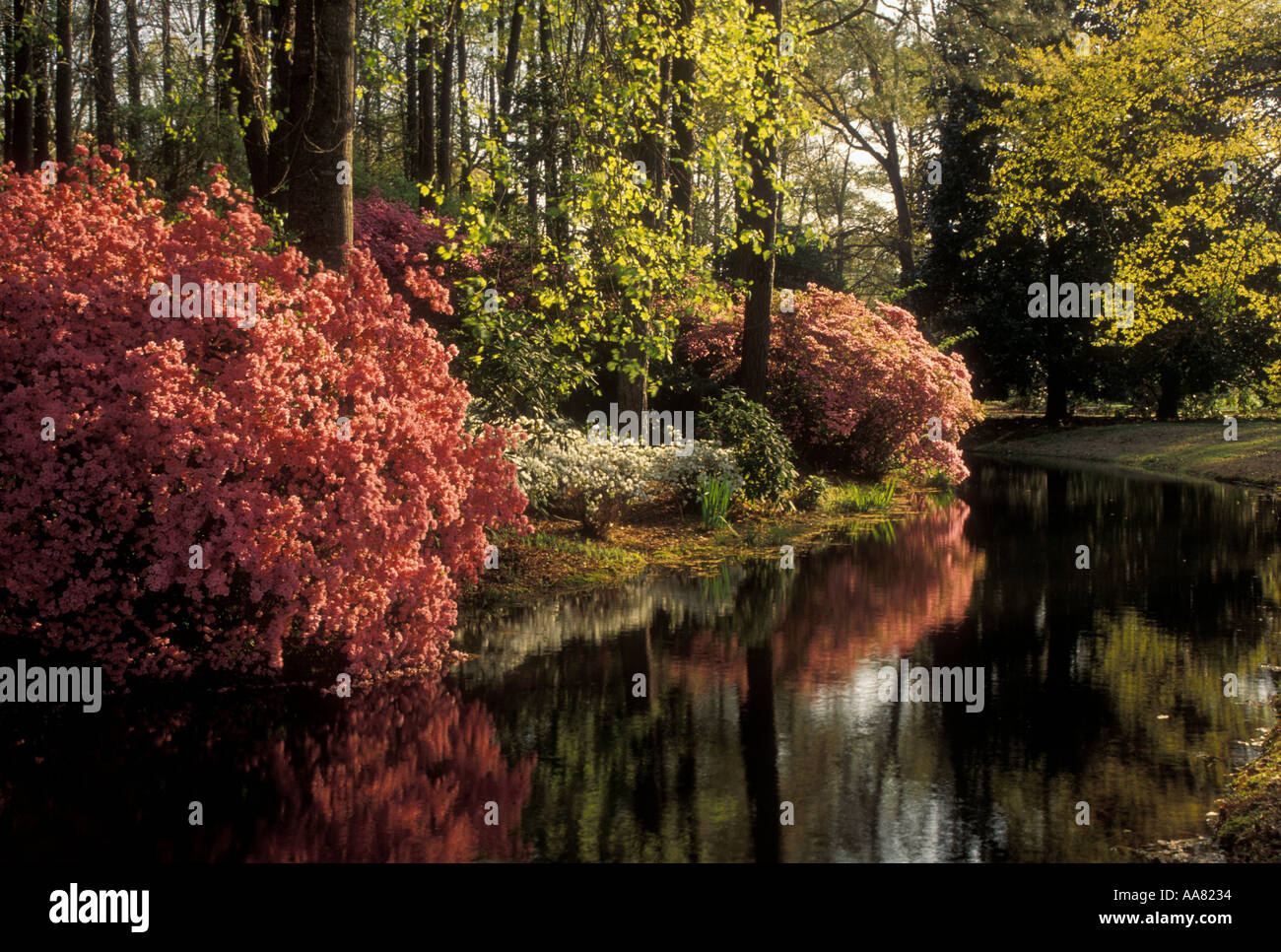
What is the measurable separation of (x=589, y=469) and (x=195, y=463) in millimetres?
6668

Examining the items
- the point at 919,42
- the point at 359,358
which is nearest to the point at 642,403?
the point at 359,358

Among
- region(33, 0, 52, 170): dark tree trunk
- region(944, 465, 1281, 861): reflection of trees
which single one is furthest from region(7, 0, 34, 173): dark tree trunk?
region(944, 465, 1281, 861): reflection of trees

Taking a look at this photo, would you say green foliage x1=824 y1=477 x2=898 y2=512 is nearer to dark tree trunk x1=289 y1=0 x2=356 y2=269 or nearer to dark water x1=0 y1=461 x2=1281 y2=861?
dark water x1=0 y1=461 x2=1281 y2=861

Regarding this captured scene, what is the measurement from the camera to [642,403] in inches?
711

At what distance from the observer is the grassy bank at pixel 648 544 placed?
1186 cm

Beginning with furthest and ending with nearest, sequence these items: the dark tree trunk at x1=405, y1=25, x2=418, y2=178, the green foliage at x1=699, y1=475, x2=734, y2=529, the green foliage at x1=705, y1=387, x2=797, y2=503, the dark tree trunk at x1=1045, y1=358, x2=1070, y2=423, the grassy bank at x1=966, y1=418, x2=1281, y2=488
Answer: the dark tree trunk at x1=1045, y1=358, x2=1070, y2=423, the dark tree trunk at x1=405, y1=25, x2=418, y2=178, the grassy bank at x1=966, y1=418, x2=1281, y2=488, the green foliage at x1=705, y1=387, x2=797, y2=503, the green foliage at x1=699, y1=475, x2=734, y2=529

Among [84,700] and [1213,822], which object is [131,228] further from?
[1213,822]

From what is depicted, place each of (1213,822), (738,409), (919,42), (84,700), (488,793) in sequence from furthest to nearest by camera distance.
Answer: (919,42) < (738,409) < (84,700) < (488,793) < (1213,822)

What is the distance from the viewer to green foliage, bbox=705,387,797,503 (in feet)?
57.2

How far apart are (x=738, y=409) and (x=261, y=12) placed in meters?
10.0

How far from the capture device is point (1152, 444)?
32812mm

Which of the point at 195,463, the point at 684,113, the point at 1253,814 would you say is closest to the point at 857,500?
the point at 684,113

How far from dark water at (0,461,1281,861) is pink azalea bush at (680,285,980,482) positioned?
1068cm

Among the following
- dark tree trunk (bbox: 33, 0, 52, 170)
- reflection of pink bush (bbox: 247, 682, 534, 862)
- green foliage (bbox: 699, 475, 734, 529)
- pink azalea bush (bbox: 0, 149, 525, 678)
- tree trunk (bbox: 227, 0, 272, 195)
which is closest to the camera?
reflection of pink bush (bbox: 247, 682, 534, 862)
